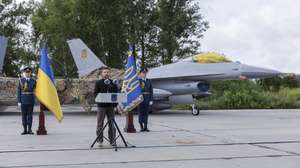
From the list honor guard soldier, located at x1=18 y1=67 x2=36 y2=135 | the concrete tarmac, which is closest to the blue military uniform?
the concrete tarmac

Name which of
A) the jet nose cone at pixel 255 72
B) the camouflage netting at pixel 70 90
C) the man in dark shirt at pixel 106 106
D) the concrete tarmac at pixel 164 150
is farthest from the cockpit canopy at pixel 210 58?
the man in dark shirt at pixel 106 106

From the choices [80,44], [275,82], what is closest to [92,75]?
[80,44]

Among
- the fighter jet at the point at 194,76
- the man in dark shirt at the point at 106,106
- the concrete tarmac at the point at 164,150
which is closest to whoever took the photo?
the concrete tarmac at the point at 164,150

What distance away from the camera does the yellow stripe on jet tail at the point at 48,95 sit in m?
12.2

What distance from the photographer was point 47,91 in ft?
40.4

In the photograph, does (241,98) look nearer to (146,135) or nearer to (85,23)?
(85,23)

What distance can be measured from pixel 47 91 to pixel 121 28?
22940mm

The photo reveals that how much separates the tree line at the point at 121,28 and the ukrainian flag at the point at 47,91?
20516 millimetres

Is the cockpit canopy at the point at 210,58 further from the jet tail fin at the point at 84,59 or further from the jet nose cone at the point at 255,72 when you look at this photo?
the jet tail fin at the point at 84,59

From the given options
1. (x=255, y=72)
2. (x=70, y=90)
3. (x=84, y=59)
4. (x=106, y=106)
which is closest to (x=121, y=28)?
(x=84, y=59)

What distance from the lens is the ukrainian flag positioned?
40.2 ft

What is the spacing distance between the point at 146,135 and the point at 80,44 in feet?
42.3

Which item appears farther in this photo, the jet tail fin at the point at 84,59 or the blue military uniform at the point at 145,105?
the jet tail fin at the point at 84,59

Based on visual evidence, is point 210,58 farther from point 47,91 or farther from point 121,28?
point 121,28
